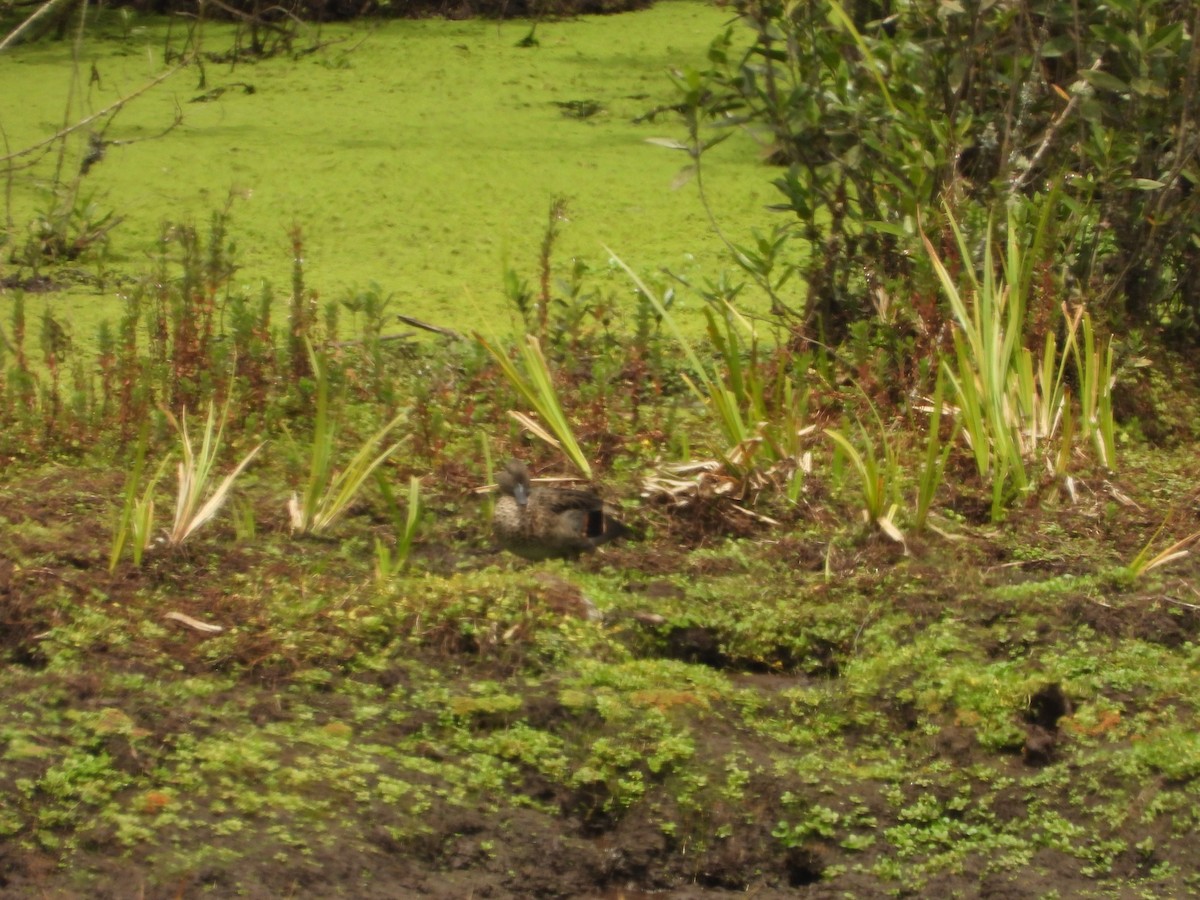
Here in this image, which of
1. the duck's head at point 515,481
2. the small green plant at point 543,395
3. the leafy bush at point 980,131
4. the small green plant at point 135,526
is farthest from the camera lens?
the leafy bush at point 980,131

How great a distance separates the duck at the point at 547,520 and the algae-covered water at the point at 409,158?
4.64ft

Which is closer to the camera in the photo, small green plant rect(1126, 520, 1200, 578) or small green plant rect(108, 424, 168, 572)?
small green plant rect(108, 424, 168, 572)

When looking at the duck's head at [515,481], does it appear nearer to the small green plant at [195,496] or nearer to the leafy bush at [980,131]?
the small green plant at [195,496]

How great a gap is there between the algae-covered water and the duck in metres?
1.41

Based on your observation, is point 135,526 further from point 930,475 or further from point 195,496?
point 930,475

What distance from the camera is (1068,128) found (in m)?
4.56

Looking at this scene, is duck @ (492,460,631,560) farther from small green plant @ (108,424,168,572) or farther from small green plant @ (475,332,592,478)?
small green plant @ (108,424,168,572)

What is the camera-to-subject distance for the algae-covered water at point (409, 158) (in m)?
5.59

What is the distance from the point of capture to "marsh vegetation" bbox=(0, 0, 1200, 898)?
2436mm

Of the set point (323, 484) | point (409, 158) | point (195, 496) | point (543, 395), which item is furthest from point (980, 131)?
point (409, 158)

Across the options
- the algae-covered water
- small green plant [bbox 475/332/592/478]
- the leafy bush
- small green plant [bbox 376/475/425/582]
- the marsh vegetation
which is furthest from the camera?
the algae-covered water

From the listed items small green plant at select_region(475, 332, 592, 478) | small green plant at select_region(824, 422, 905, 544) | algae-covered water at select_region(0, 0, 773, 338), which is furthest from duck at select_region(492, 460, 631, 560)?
algae-covered water at select_region(0, 0, 773, 338)

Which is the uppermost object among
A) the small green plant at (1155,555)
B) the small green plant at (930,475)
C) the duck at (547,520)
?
the small green plant at (930,475)

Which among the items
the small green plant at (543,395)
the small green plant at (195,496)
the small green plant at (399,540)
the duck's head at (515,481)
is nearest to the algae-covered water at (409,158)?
the small green plant at (543,395)
